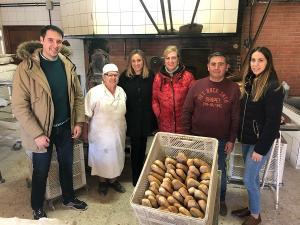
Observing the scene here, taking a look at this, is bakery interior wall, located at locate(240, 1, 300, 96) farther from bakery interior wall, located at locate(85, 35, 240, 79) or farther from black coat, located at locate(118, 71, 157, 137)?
black coat, located at locate(118, 71, 157, 137)

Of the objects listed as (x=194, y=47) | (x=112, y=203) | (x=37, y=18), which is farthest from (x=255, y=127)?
(x=37, y=18)

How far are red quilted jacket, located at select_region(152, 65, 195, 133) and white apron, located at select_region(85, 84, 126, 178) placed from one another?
11.5 inches

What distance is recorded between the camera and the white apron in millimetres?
2186

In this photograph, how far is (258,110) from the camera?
172cm

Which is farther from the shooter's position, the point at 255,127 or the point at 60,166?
the point at 60,166

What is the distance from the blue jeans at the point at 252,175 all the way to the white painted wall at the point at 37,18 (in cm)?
372

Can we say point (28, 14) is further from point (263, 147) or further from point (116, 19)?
point (263, 147)

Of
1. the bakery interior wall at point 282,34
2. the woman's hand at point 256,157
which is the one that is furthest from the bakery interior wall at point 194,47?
the woman's hand at point 256,157

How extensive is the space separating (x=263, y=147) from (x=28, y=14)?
4.92 m

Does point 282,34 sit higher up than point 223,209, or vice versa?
point 282,34

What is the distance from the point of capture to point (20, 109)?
1775 millimetres

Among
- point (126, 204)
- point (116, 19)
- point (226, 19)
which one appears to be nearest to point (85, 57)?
point (116, 19)

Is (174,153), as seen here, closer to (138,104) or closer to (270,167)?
(138,104)

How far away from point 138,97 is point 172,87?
0.32 metres
